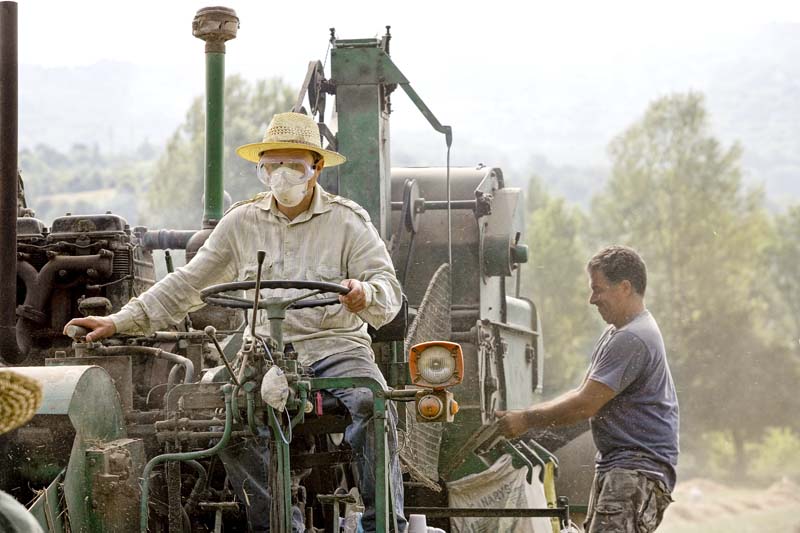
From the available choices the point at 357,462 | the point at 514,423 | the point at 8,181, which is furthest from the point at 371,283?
the point at 8,181

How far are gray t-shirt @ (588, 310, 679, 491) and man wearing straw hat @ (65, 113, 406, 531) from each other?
897 mm

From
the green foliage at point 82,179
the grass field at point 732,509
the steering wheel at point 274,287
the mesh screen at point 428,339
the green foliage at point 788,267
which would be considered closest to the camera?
the steering wheel at point 274,287

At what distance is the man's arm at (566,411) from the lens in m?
4.63

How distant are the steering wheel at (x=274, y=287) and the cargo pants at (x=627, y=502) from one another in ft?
4.38

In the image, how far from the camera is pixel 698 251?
27.7 m

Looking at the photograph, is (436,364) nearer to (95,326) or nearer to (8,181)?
(95,326)

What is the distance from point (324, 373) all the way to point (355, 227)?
1.68 feet

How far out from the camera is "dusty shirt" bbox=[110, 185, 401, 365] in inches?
165

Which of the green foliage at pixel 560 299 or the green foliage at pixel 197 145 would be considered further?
the green foliage at pixel 197 145

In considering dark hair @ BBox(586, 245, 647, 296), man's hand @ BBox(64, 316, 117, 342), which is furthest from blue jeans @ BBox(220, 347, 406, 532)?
dark hair @ BBox(586, 245, 647, 296)

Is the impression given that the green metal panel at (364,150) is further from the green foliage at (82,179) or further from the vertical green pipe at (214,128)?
the green foliage at (82,179)

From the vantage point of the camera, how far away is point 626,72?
317 ft

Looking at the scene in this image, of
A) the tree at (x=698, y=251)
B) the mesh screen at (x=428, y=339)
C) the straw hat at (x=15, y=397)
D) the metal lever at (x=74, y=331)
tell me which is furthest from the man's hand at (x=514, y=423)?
the tree at (x=698, y=251)

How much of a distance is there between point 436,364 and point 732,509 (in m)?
17.5
